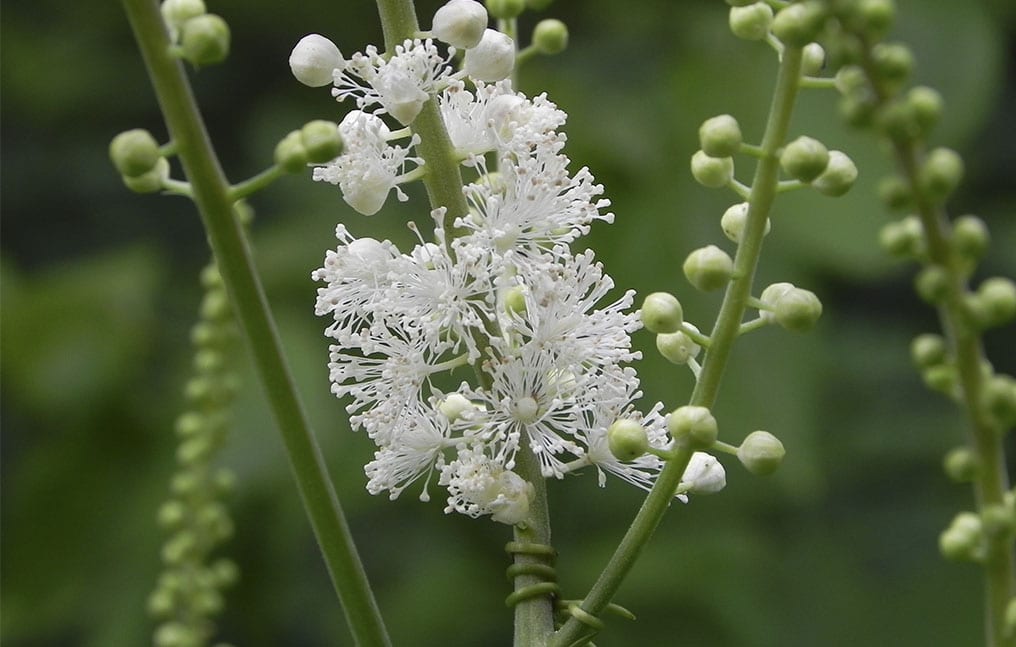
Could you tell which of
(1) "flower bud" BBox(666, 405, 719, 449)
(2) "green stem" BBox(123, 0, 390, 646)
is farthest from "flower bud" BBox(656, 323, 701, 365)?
(2) "green stem" BBox(123, 0, 390, 646)

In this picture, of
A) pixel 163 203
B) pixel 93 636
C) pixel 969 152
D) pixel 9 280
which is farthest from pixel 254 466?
pixel 969 152

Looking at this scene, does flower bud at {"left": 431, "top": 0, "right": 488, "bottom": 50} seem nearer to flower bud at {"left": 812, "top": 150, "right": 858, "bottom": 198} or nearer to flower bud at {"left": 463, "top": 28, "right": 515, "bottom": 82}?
flower bud at {"left": 463, "top": 28, "right": 515, "bottom": 82}

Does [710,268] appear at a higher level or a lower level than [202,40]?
lower

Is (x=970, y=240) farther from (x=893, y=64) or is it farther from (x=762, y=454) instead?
(x=762, y=454)

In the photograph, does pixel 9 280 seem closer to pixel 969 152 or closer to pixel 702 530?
pixel 702 530

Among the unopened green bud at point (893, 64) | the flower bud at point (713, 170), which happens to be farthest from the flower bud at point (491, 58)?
the unopened green bud at point (893, 64)

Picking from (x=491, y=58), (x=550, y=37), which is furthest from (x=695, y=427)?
(x=550, y=37)
